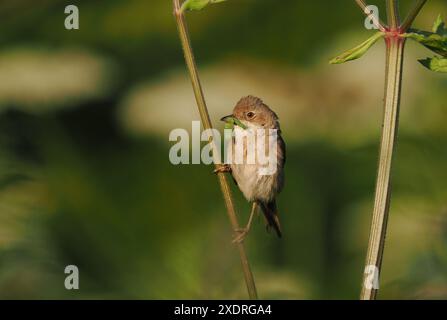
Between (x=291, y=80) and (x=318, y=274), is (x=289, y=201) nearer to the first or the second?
(x=318, y=274)

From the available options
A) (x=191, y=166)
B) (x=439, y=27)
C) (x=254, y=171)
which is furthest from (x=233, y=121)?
(x=191, y=166)

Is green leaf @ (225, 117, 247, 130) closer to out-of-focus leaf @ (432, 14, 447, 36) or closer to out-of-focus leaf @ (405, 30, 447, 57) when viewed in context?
out-of-focus leaf @ (432, 14, 447, 36)

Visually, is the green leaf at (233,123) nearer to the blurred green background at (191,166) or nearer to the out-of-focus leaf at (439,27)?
the blurred green background at (191,166)

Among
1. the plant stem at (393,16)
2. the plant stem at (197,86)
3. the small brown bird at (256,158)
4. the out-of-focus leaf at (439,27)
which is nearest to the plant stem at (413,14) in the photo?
the plant stem at (393,16)

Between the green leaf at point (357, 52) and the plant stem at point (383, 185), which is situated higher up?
the green leaf at point (357, 52)

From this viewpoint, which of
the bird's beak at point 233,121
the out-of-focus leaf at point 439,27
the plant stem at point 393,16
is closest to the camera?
the plant stem at point 393,16

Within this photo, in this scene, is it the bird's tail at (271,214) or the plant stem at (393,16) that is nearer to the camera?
the plant stem at (393,16)

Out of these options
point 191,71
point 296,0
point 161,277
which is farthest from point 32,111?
point 191,71
